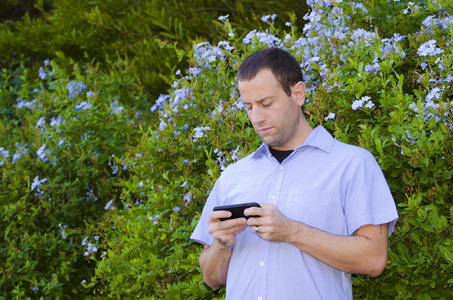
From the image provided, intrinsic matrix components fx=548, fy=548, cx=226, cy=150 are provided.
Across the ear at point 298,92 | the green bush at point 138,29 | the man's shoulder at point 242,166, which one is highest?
the green bush at point 138,29

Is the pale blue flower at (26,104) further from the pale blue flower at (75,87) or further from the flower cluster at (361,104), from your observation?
the flower cluster at (361,104)

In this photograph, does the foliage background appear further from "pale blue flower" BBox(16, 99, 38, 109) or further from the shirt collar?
the shirt collar

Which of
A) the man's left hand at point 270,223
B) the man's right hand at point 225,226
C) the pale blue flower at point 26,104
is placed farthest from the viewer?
the pale blue flower at point 26,104

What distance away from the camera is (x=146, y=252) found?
3.58m

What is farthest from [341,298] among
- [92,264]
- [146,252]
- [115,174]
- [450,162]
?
[115,174]

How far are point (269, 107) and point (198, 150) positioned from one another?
176 centimetres

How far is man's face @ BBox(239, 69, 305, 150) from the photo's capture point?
2191mm

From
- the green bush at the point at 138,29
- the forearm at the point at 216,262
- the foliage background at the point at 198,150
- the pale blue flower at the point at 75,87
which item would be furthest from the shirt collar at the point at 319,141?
the pale blue flower at the point at 75,87

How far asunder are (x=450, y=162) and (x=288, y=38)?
1.65 m

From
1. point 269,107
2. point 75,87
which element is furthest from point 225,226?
point 75,87

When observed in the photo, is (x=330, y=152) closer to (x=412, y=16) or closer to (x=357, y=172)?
(x=357, y=172)

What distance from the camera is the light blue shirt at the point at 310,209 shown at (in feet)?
6.53

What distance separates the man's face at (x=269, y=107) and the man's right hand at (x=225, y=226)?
0.38m

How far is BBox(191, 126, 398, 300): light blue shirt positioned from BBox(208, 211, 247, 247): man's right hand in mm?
135
